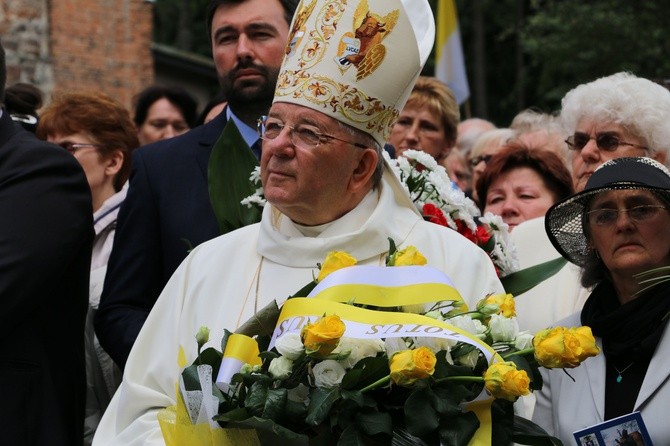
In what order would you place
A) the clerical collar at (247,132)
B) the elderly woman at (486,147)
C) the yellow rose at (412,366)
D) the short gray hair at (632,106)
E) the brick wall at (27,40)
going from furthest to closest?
the brick wall at (27,40), the elderly woman at (486,147), the short gray hair at (632,106), the clerical collar at (247,132), the yellow rose at (412,366)

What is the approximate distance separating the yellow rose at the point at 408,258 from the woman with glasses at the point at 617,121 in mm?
1653

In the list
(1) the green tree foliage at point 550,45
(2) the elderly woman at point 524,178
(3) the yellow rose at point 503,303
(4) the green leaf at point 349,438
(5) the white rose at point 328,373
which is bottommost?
(1) the green tree foliage at point 550,45

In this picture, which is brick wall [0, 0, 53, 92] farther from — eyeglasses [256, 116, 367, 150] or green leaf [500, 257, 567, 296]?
eyeglasses [256, 116, 367, 150]

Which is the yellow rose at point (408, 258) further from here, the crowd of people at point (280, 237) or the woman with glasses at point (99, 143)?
the woman with glasses at point (99, 143)

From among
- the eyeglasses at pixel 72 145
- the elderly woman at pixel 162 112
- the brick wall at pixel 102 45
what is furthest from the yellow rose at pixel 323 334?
the brick wall at pixel 102 45

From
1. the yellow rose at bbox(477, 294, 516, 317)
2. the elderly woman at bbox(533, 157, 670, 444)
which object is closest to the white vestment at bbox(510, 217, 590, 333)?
the elderly woman at bbox(533, 157, 670, 444)

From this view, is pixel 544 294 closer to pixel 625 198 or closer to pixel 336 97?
pixel 625 198

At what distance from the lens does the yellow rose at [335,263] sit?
3713 millimetres

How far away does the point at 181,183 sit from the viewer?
4.96 metres

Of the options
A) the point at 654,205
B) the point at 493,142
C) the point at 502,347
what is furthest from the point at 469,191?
the point at 502,347

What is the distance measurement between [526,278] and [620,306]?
0.35 meters

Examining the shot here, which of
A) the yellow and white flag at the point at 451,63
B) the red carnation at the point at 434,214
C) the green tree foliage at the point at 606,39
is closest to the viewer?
the red carnation at the point at 434,214

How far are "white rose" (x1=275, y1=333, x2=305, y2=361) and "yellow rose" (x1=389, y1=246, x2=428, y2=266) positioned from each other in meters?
0.47

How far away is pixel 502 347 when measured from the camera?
3617 millimetres
